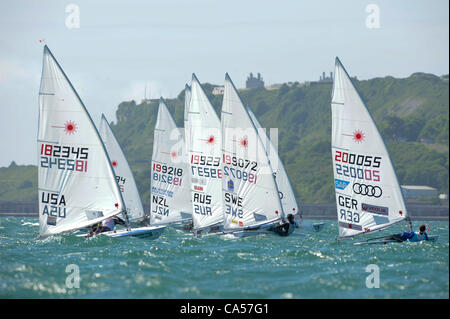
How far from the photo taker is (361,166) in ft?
111

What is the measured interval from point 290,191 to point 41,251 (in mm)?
22718

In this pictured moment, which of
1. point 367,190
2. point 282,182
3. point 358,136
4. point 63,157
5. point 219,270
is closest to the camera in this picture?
point 219,270

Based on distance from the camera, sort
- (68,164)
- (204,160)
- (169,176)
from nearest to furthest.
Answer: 1. (68,164)
2. (204,160)
3. (169,176)

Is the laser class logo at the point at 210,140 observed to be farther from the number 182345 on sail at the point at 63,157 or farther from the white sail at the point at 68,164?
the number 182345 on sail at the point at 63,157

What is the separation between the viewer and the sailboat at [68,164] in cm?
3256

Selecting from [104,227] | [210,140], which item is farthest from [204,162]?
[104,227]

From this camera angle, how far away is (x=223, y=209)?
40062 mm

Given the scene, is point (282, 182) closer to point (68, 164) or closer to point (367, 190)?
point (367, 190)

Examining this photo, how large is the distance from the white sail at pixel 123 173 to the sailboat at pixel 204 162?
10.4 meters

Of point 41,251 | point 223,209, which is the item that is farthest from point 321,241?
point 41,251

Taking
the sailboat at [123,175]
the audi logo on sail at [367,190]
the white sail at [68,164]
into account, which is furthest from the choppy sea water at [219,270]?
the sailboat at [123,175]

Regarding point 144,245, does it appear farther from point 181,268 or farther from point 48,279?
point 48,279

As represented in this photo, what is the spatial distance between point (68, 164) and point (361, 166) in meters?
13.3

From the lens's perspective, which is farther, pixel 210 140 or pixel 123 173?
pixel 123 173
